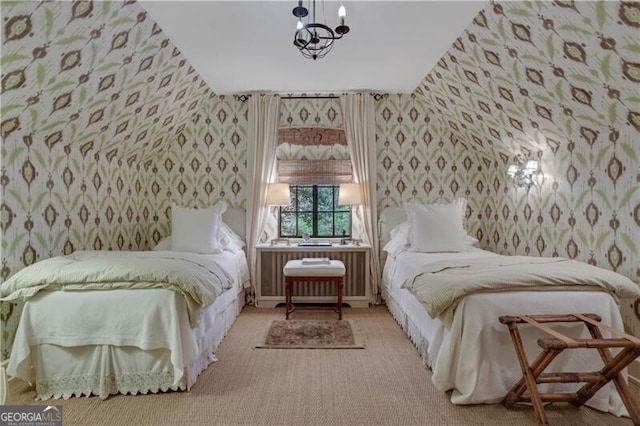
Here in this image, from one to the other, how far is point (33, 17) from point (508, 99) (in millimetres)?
3281

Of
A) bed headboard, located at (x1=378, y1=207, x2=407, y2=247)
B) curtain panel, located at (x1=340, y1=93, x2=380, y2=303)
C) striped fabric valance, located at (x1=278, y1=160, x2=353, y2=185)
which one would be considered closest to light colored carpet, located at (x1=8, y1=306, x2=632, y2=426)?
bed headboard, located at (x1=378, y1=207, x2=407, y2=247)

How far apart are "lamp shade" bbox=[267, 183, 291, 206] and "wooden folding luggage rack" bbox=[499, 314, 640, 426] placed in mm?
2751

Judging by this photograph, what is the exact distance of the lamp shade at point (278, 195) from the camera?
428 centimetres

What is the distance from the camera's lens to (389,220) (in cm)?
441

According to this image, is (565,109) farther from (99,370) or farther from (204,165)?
(204,165)

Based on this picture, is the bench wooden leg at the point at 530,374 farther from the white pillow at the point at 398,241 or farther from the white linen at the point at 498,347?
the white pillow at the point at 398,241

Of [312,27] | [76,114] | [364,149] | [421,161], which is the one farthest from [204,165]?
[312,27]

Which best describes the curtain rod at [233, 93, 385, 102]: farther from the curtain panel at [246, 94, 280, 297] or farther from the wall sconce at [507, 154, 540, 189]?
the wall sconce at [507, 154, 540, 189]

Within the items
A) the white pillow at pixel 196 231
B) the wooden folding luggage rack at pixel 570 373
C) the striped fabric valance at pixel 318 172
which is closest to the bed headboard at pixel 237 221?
the white pillow at pixel 196 231

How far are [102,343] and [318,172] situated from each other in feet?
9.53

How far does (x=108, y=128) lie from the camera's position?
334 cm

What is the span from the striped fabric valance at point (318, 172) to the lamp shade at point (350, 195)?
6.4 inches

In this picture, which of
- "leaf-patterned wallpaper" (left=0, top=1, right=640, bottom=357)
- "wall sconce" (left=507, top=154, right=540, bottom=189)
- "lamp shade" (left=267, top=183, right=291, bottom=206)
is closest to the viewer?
"leaf-patterned wallpaper" (left=0, top=1, right=640, bottom=357)

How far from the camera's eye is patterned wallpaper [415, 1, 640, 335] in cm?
212
